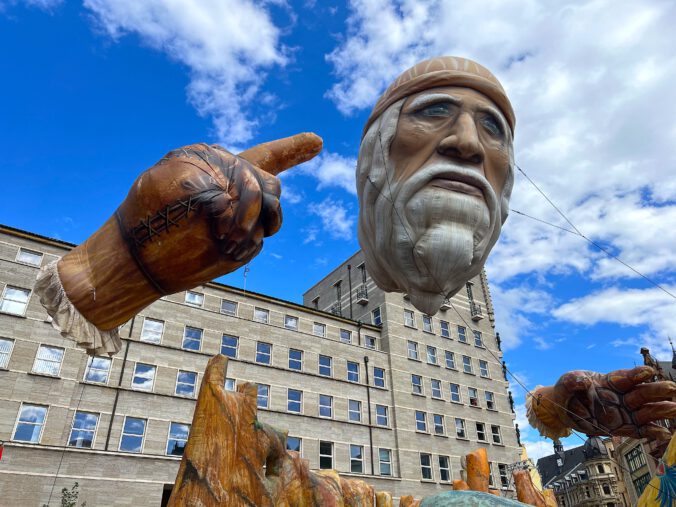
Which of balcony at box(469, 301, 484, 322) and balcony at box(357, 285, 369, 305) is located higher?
balcony at box(357, 285, 369, 305)

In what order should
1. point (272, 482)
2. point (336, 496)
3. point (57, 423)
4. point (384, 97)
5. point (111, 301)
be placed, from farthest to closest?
point (57, 423)
point (336, 496)
point (272, 482)
point (384, 97)
point (111, 301)

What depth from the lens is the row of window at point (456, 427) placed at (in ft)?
93.9

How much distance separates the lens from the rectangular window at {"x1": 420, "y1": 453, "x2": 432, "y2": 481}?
89.5 feet

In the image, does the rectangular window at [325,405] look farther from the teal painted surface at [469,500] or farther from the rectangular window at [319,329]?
the teal painted surface at [469,500]

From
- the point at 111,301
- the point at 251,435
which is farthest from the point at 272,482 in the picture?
the point at 111,301

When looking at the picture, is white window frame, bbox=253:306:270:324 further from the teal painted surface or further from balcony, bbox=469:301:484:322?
the teal painted surface

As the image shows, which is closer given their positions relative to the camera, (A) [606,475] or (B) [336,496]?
(B) [336,496]

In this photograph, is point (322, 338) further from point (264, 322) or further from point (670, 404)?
point (670, 404)

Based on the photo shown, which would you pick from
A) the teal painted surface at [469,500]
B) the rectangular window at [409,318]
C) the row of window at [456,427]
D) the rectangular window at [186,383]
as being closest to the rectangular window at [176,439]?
the rectangular window at [186,383]

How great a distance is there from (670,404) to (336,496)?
3512mm

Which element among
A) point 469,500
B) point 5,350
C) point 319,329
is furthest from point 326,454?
point 469,500

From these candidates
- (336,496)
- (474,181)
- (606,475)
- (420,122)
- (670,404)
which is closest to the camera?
(474,181)

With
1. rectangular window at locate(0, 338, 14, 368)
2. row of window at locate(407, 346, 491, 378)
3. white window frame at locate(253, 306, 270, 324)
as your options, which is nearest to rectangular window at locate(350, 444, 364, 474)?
row of window at locate(407, 346, 491, 378)

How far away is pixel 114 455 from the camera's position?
19406 mm
